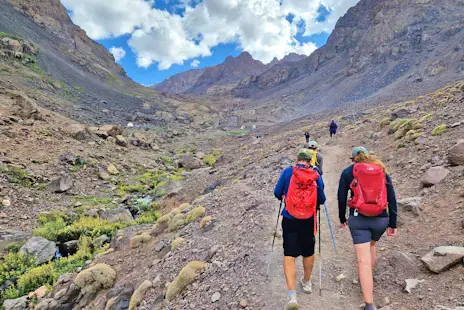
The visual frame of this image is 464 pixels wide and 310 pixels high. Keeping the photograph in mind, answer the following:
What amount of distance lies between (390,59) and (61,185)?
10113cm

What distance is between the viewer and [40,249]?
12.1 meters

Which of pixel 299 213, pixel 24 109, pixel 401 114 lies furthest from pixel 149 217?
pixel 24 109

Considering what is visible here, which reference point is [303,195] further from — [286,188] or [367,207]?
[367,207]

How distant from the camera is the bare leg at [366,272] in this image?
399 cm

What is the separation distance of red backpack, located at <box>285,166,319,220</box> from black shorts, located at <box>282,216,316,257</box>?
0.14 metres

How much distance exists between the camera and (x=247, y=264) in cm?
639

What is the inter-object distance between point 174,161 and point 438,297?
1217 inches

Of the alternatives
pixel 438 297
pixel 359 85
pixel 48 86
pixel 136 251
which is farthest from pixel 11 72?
pixel 359 85

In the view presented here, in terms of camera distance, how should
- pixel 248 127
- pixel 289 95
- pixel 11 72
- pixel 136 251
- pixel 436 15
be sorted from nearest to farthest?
pixel 136 251 → pixel 11 72 → pixel 248 127 → pixel 436 15 → pixel 289 95

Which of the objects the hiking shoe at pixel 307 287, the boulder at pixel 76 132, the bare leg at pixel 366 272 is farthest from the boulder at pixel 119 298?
the boulder at pixel 76 132

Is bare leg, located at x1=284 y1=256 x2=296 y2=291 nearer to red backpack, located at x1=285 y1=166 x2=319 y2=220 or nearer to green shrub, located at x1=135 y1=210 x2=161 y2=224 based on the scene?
red backpack, located at x1=285 y1=166 x2=319 y2=220

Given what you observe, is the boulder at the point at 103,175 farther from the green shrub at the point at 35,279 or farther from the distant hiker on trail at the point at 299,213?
the distant hiker on trail at the point at 299,213

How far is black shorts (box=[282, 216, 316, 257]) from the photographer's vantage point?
14.3ft

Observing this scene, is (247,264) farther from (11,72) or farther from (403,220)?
(11,72)
